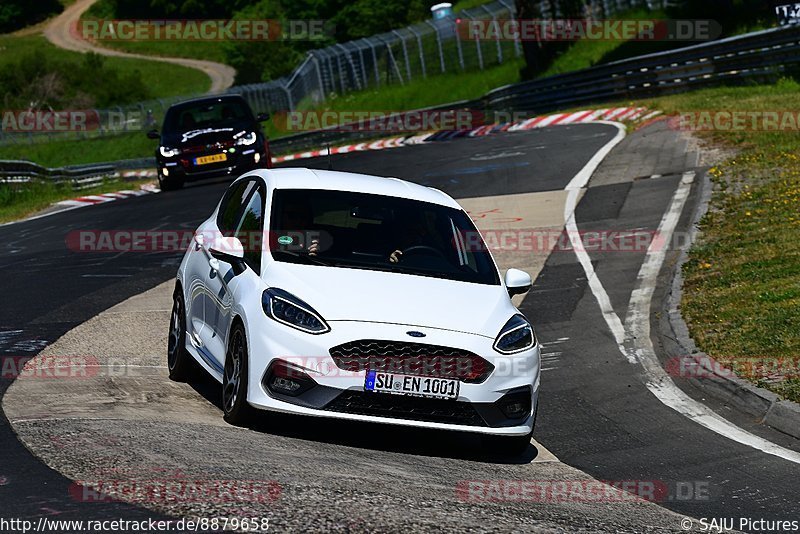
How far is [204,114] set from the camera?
27.0 metres

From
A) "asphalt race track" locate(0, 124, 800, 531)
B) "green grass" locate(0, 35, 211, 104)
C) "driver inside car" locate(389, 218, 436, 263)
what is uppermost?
"driver inside car" locate(389, 218, 436, 263)

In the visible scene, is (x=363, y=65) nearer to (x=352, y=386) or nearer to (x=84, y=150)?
(x=84, y=150)

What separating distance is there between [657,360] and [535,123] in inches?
955

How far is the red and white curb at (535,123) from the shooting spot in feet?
104

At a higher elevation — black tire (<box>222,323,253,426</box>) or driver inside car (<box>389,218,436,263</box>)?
driver inside car (<box>389,218,436,263</box>)

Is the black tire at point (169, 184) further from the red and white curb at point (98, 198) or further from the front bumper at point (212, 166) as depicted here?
the red and white curb at point (98, 198)

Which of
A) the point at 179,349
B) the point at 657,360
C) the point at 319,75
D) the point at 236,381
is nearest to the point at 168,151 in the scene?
the point at 657,360

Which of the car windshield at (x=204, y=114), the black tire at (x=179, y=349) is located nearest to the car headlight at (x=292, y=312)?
the black tire at (x=179, y=349)

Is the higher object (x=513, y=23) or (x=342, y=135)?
(x=513, y=23)

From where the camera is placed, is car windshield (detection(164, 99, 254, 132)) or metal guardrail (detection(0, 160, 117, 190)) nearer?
car windshield (detection(164, 99, 254, 132))

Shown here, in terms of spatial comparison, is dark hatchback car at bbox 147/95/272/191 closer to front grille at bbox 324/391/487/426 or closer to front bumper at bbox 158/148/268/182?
front bumper at bbox 158/148/268/182

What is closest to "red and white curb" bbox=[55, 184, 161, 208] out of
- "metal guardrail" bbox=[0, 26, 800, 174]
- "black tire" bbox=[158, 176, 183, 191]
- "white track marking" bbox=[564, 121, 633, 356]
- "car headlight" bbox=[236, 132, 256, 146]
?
"black tire" bbox=[158, 176, 183, 191]

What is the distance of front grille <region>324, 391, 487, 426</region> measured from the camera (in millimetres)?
7965

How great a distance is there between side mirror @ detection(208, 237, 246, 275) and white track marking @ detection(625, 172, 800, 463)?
3569 millimetres
